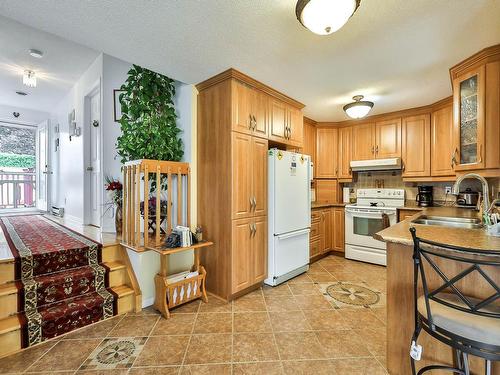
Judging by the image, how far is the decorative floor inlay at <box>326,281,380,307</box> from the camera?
2551 mm

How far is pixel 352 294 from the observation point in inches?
107

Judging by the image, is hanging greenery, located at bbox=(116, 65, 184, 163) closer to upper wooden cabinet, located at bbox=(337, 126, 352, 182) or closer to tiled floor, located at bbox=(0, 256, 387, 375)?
tiled floor, located at bbox=(0, 256, 387, 375)

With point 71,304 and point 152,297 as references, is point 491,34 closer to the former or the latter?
point 152,297

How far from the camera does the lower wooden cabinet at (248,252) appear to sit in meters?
2.56

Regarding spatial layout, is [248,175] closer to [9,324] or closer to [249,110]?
[249,110]

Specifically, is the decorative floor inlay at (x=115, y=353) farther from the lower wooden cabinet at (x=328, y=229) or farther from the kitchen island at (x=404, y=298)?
the lower wooden cabinet at (x=328, y=229)

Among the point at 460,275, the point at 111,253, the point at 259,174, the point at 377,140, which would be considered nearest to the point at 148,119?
the point at 259,174

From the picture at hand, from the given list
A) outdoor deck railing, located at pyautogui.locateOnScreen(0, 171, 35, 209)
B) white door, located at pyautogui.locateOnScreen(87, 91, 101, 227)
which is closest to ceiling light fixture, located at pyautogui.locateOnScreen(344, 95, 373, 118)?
white door, located at pyautogui.locateOnScreen(87, 91, 101, 227)

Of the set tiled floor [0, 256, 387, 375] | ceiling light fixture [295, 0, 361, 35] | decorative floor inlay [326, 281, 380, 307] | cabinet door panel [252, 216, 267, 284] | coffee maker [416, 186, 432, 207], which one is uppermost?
ceiling light fixture [295, 0, 361, 35]

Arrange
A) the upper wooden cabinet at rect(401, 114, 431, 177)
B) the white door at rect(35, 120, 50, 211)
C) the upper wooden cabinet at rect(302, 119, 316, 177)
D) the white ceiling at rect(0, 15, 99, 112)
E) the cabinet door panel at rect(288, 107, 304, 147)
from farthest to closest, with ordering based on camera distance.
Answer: the white door at rect(35, 120, 50, 211) < the upper wooden cabinet at rect(302, 119, 316, 177) < the upper wooden cabinet at rect(401, 114, 431, 177) < the cabinet door panel at rect(288, 107, 304, 147) < the white ceiling at rect(0, 15, 99, 112)

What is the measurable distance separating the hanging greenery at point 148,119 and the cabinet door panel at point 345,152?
299 cm

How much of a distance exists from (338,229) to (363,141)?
1.61 meters

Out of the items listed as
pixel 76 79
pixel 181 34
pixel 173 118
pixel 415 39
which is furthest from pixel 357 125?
pixel 76 79

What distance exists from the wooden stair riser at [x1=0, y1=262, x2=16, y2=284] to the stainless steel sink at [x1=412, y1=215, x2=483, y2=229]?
142 inches
